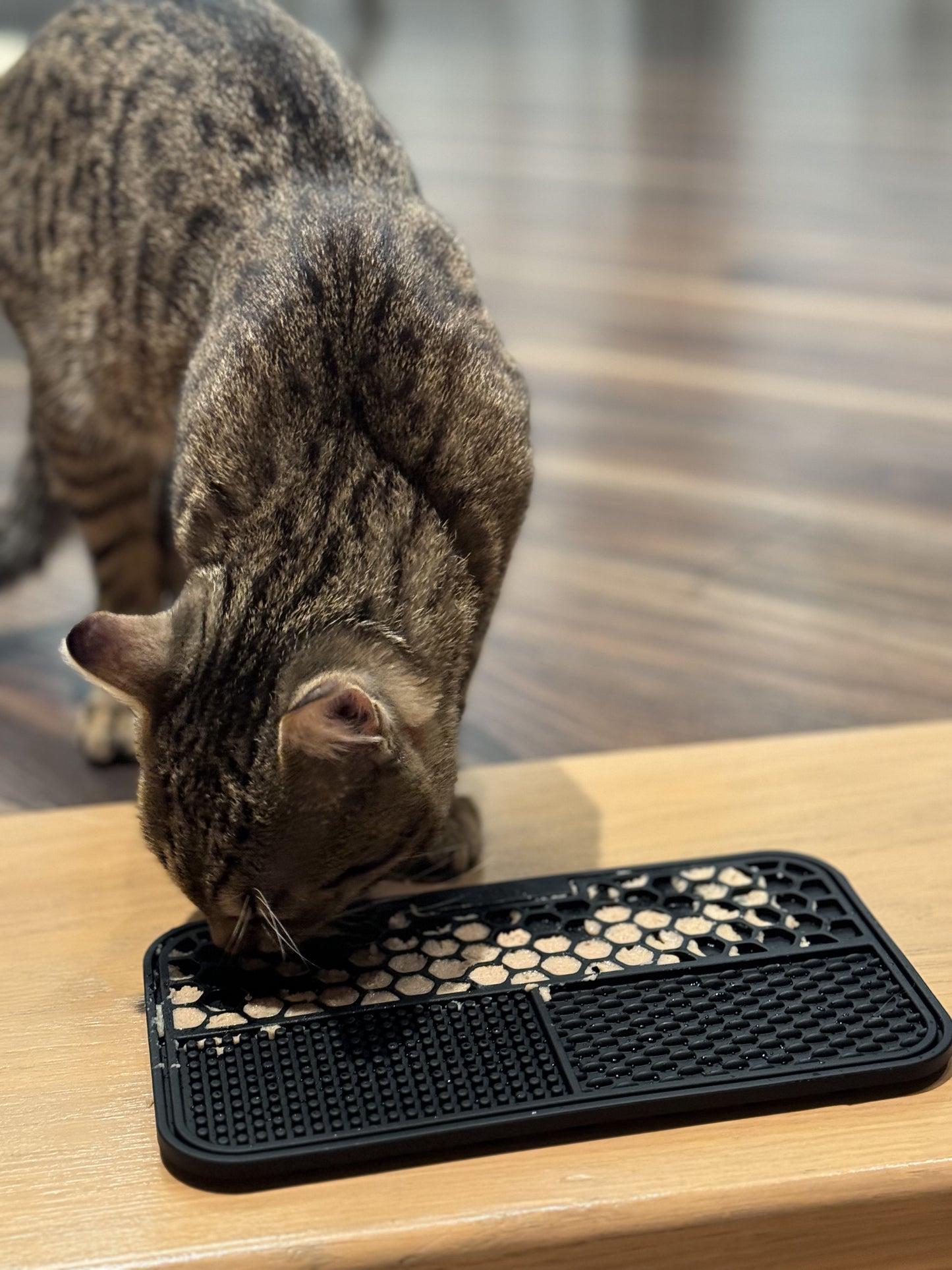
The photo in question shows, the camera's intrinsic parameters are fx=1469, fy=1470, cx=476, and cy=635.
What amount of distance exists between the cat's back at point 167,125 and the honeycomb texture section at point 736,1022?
0.88 meters

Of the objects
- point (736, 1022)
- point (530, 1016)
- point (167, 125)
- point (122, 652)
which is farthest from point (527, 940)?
point (167, 125)

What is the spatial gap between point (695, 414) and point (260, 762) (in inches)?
72.8

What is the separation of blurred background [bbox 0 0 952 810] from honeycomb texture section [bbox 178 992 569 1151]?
2.04 feet

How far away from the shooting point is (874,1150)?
1.17m

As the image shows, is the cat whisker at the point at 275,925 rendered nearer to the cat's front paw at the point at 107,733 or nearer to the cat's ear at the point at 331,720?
the cat's ear at the point at 331,720

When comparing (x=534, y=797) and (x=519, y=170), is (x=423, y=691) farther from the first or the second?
(x=519, y=170)

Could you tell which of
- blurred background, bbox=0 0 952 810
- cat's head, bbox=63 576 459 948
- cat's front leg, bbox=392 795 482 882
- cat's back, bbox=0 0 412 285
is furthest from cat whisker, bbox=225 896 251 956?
cat's back, bbox=0 0 412 285

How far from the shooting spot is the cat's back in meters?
1.59

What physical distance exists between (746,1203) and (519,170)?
12.8 ft

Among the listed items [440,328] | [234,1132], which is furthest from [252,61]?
[234,1132]

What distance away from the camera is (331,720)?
3.55ft

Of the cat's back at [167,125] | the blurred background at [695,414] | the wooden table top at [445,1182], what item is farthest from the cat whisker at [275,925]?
the cat's back at [167,125]

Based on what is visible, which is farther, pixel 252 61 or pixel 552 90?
pixel 552 90

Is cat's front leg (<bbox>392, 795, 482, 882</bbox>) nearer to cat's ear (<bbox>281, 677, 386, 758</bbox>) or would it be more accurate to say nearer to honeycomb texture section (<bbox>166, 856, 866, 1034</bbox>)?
honeycomb texture section (<bbox>166, 856, 866, 1034</bbox>)
